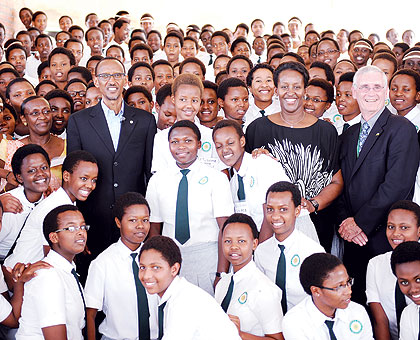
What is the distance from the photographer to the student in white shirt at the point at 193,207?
392 centimetres

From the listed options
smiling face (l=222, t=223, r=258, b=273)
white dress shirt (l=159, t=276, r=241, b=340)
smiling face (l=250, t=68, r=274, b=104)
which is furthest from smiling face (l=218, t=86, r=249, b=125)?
white dress shirt (l=159, t=276, r=241, b=340)

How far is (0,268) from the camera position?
11.6 ft

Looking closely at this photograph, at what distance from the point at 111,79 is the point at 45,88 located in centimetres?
175

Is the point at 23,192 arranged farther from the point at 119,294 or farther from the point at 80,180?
the point at 119,294

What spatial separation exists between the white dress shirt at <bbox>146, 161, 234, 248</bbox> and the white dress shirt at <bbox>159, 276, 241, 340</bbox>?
1.05 meters

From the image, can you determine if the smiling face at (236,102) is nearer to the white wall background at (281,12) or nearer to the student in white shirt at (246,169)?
the student in white shirt at (246,169)

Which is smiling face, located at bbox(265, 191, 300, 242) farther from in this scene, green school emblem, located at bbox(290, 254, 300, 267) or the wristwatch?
the wristwatch

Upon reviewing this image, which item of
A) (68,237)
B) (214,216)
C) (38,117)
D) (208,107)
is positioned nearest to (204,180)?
(214,216)

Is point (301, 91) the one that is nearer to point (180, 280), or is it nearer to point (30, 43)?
point (180, 280)

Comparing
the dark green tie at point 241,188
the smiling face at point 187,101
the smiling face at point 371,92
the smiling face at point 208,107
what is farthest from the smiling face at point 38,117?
the smiling face at point 371,92

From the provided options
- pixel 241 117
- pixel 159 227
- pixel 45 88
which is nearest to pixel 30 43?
pixel 45 88

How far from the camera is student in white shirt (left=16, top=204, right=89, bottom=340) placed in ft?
10.3

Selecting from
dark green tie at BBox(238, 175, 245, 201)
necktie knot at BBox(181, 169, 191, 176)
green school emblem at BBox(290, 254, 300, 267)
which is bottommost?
green school emblem at BBox(290, 254, 300, 267)

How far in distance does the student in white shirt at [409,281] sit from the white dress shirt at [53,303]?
5.88 feet
